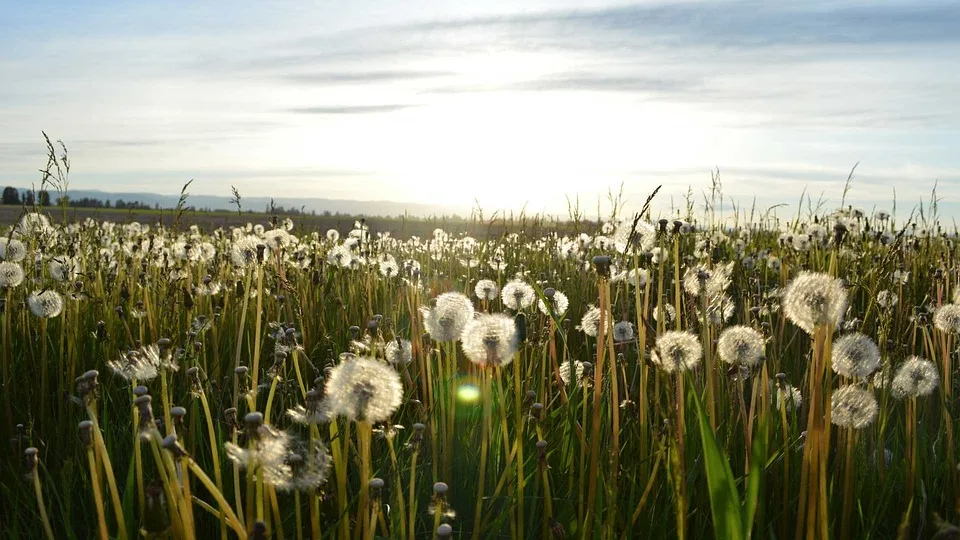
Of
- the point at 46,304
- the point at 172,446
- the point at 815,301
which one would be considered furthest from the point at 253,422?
the point at 46,304

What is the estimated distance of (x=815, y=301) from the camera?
1.62 metres

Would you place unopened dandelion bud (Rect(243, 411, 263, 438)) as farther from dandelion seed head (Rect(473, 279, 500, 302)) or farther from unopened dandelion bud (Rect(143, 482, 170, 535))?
dandelion seed head (Rect(473, 279, 500, 302))

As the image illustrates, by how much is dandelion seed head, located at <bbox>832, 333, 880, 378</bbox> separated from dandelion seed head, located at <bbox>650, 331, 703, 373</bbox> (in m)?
0.47

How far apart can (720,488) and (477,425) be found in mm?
1327

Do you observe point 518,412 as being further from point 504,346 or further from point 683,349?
point 683,349

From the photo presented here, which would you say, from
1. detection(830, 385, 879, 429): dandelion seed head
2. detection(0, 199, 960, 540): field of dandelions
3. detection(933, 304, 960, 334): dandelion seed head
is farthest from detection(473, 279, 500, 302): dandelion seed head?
detection(933, 304, 960, 334): dandelion seed head

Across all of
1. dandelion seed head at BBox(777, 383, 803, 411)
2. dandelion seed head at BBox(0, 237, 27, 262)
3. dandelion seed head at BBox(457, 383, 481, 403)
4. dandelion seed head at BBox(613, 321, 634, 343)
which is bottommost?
dandelion seed head at BBox(457, 383, 481, 403)

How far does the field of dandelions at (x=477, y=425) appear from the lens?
1.53 metres

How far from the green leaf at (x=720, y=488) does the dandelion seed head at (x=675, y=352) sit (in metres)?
0.40

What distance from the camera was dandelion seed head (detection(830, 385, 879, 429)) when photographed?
2088mm

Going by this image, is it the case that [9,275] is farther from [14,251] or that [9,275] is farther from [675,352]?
[675,352]

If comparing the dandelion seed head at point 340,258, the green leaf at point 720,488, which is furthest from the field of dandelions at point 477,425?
the dandelion seed head at point 340,258

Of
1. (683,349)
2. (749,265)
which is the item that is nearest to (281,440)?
(683,349)

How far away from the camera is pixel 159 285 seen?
16.1 ft
